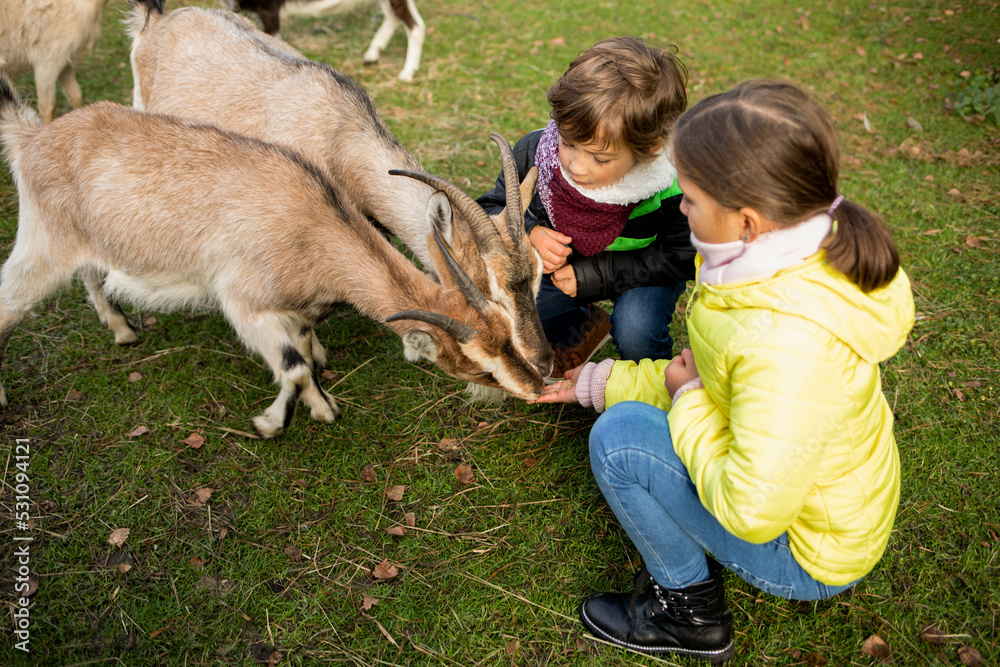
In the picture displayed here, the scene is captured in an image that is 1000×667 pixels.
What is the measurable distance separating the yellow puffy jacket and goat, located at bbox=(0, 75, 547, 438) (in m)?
1.15

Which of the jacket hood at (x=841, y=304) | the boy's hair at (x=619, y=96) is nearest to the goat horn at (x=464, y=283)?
the boy's hair at (x=619, y=96)

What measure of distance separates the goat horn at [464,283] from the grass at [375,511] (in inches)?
35.4

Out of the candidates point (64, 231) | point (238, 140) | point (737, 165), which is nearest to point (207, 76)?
point (238, 140)

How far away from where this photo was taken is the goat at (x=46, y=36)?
15.8 ft

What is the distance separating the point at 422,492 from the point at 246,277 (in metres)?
1.34

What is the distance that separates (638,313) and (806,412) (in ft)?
5.32

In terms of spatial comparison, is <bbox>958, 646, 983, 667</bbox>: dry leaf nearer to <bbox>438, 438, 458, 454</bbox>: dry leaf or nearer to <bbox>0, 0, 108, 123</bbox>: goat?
<bbox>438, 438, 458, 454</bbox>: dry leaf

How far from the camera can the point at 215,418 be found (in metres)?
3.40

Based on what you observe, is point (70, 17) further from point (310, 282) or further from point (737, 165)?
point (737, 165)

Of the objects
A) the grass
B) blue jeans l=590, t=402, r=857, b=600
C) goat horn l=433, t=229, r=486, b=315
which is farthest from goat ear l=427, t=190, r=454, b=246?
blue jeans l=590, t=402, r=857, b=600

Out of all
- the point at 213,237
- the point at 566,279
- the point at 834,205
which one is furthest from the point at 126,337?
the point at 834,205

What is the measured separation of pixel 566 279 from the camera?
10.6 feet

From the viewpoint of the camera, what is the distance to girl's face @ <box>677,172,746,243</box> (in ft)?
6.16

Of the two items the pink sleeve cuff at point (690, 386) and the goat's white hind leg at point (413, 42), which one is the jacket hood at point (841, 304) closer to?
the pink sleeve cuff at point (690, 386)
